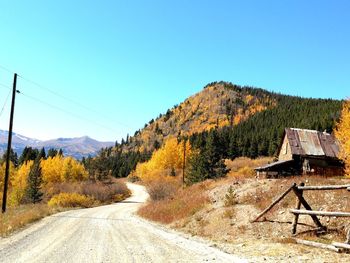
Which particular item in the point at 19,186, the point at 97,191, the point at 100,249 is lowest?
the point at 19,186

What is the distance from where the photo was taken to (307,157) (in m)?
51.7

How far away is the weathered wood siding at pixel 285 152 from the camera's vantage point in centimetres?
5356

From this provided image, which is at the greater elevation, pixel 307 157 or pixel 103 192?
pixel 307 157

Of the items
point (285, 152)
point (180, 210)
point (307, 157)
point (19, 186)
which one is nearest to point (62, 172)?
point (19, 186)

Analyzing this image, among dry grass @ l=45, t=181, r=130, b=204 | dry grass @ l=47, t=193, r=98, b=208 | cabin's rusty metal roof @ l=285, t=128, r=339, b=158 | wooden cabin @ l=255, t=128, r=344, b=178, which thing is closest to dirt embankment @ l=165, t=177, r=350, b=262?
wooden cabin @ l=255, t=128, r=344, b=178

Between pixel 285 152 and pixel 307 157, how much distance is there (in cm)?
450

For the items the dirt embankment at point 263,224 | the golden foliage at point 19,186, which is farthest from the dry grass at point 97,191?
the dirt embankment at point 263,224

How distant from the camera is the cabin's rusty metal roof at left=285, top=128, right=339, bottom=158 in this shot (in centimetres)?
5219

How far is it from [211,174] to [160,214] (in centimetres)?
3831

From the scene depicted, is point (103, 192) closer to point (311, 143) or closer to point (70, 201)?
point (70, 201)

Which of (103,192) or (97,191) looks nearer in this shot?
(97,191)

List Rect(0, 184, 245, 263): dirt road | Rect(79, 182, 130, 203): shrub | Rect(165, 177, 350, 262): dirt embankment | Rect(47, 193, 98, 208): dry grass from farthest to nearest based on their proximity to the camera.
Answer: Rect(79, 182, 130, 203): shrub < Rect(47, 193, 98, 208): dry grass < Rect(165, 177, 350, 262): dirt embankment < Rect(0, 184, 245, 263): dirt road

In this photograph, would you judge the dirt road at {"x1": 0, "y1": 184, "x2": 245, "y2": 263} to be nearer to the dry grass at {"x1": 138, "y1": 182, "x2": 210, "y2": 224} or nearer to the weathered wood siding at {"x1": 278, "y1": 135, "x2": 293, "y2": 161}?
the dry grass at {"x1": 138, "y1": 182, "x2": 210, "y2": 224}

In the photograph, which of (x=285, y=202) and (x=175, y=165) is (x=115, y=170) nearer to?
(x=175, y=165)
